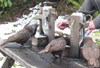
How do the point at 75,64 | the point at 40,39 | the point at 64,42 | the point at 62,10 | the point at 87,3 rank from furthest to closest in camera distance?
the point at 62,10 → the point at 87,3 → the point at 40,39 → the point at 64,42 → the point at 75,64

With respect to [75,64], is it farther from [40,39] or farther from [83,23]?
[40,39]

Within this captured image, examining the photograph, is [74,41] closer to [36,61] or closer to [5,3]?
[36,61]

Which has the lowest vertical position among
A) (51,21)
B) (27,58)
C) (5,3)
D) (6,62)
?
(6,62)

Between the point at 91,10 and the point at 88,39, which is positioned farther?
the point at 91,10

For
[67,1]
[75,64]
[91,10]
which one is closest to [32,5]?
[67,1]

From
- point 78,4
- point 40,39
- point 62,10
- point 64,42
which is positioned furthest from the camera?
point 62,10

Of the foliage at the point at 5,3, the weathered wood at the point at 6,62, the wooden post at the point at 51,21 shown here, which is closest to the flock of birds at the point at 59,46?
the wooden post at the point at 51,21

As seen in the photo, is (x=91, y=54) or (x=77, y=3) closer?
(x=91, y=54)

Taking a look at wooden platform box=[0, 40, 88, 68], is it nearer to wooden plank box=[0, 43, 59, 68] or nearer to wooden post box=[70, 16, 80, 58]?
wooden plank box=[0, 43, 59, 68]

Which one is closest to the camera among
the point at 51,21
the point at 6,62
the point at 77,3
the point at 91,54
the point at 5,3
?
the point at 91,54

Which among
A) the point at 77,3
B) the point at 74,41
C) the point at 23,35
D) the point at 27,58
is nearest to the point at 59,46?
the point at 74,41

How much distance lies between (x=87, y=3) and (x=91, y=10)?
0.12 meters

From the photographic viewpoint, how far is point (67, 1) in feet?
28.7

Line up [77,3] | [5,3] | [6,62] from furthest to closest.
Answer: [77,3], [5,3], [6,62]
